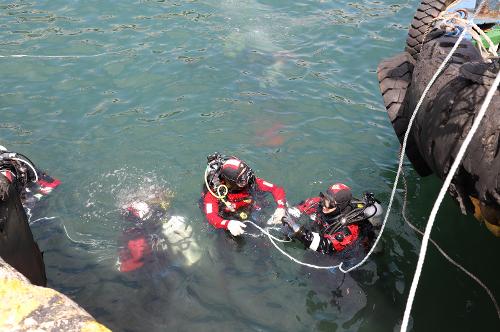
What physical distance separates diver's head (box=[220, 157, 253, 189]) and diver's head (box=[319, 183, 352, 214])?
3.33ft

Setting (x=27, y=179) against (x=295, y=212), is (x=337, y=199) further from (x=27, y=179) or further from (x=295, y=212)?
(x=27, y=179)

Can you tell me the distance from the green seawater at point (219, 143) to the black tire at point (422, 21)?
92.0 inches

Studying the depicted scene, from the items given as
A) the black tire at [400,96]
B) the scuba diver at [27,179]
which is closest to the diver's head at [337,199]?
the black tire at [400,96]

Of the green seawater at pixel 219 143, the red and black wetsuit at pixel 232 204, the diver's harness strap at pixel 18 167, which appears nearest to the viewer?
the green seawater at pixel 219 143

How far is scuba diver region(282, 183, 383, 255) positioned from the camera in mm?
5180

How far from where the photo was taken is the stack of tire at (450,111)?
11.5 feet

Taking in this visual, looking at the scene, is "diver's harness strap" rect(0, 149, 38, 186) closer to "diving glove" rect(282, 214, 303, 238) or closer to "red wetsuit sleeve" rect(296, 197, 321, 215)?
"diving glove" rect(282, 214, 303, 238)

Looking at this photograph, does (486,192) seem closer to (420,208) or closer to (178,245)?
(420,208)

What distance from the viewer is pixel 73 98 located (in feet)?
29.2

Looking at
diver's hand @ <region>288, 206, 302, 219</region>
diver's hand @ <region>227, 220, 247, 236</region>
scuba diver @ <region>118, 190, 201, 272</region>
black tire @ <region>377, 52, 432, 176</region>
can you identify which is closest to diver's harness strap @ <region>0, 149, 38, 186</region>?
scuba diver @ <region>118, 190, 201, 272</region>

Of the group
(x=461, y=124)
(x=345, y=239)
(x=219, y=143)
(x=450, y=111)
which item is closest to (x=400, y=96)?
(x=450, y=111)

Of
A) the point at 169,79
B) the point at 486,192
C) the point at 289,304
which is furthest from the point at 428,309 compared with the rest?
the point at 169,79

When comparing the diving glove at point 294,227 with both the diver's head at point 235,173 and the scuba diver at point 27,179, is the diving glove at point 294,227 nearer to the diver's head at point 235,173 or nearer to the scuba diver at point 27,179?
the diver's head at point 235,173

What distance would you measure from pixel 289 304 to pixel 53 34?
8.72 meters
